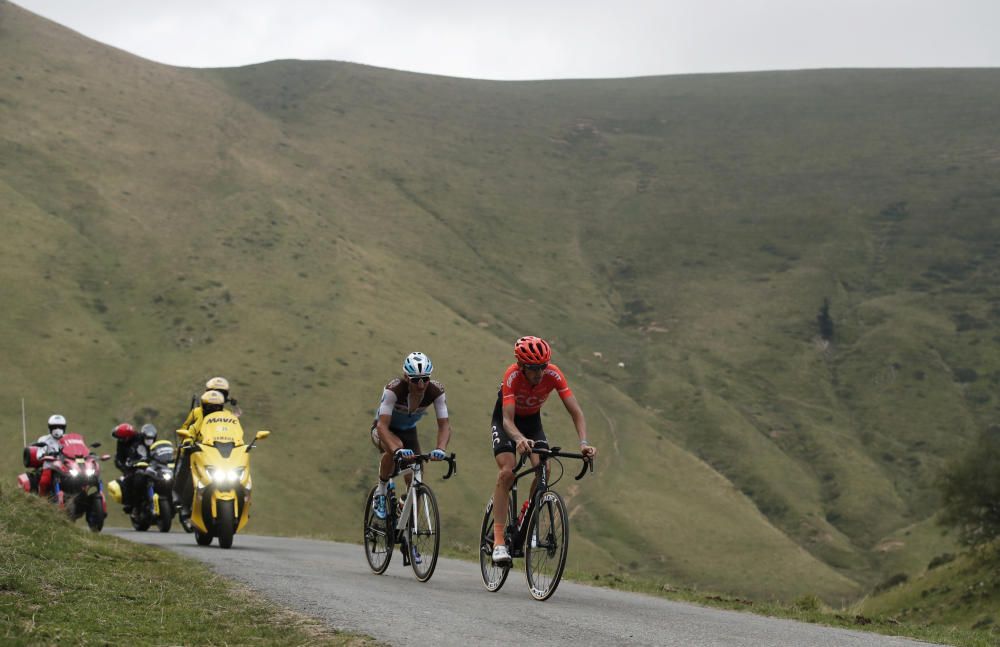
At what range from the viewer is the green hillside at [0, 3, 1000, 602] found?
86.7 metres

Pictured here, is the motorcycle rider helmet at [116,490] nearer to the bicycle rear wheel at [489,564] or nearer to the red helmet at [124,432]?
the red helmet at [124,432]

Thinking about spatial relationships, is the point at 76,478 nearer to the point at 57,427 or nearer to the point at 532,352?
the point at 57,427

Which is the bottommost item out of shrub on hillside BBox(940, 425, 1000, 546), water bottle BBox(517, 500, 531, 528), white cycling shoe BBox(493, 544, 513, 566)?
white cycling shoe BBox(493, 544, 513, 566)

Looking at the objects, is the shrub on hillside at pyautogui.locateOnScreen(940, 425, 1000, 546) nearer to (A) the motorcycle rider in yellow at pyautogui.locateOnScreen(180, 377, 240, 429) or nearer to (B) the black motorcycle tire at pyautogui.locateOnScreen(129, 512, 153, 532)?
(B) the black motorcycle tire at pyautogui.locateOnScreen(129, 512, 153, 532)

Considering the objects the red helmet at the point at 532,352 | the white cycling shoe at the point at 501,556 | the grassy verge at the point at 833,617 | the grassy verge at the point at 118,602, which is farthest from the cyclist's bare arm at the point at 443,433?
the grassy verge at the point at 833,617

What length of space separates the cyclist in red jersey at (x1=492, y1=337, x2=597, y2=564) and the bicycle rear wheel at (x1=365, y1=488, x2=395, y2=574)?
2.01 metres

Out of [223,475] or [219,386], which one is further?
[219,386]

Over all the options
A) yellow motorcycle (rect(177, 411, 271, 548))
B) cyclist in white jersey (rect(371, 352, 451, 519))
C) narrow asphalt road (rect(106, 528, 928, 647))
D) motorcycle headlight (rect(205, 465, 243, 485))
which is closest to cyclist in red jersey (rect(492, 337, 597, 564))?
narrow asphalt road (rect(106, 528, 928, 647))

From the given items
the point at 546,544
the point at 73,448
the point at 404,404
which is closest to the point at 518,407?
the point at 546,544

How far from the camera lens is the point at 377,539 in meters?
14.4

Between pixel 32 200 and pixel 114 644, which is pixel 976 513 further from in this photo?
pixel 32 200

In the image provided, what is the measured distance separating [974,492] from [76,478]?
165 ft

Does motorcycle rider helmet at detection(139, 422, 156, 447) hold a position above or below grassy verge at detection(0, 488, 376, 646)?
above

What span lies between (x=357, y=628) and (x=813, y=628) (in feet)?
14.7
